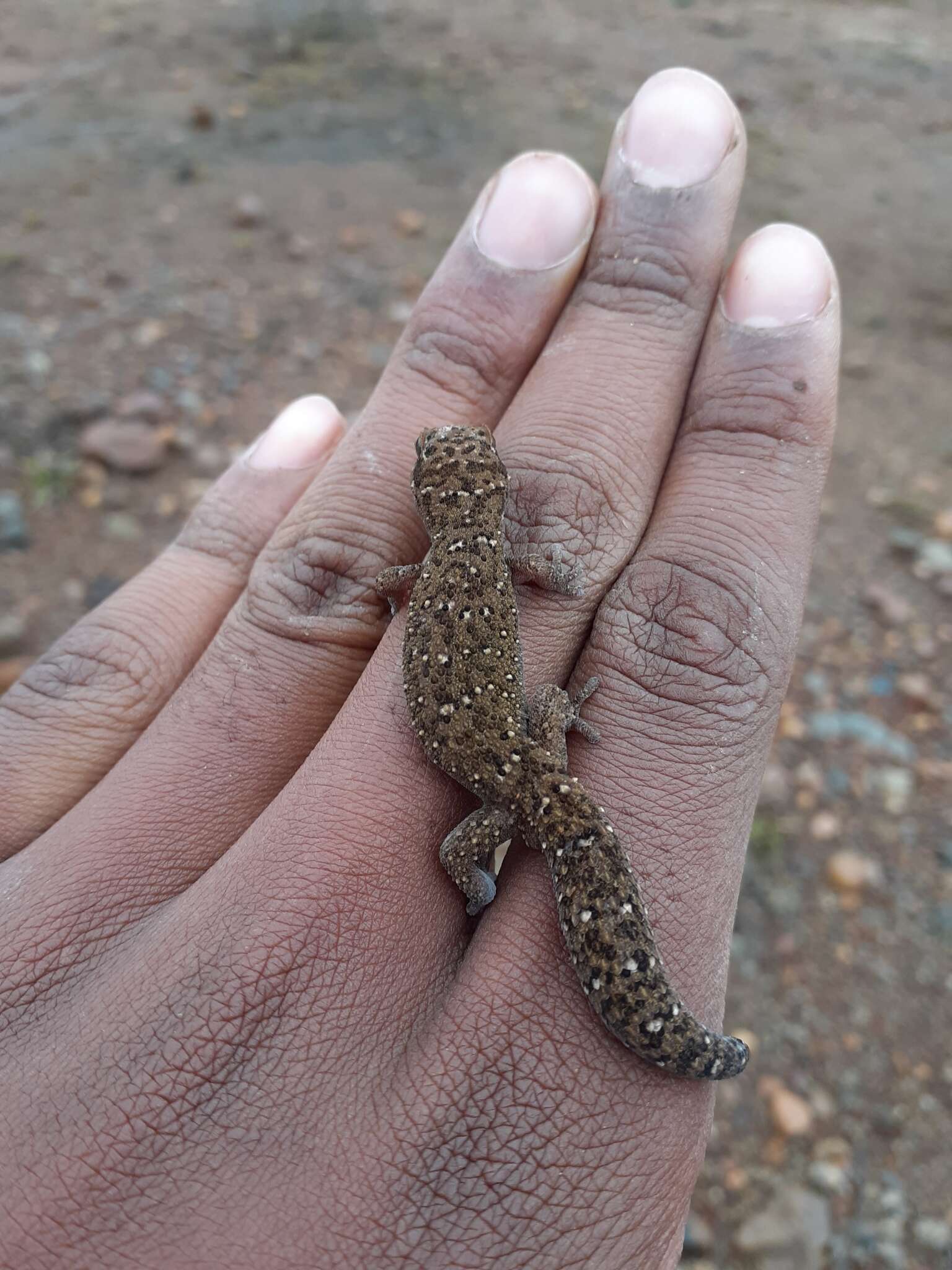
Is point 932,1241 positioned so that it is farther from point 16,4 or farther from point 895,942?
point 16,4

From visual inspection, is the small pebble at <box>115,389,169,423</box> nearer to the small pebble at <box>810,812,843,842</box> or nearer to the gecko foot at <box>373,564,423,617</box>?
the gecko foot at <box>373,564,423,617</box>

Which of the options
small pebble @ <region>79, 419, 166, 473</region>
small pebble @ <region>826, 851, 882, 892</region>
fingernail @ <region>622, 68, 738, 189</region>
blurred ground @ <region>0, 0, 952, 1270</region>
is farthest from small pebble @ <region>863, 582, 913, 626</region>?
small pebble @ <region>79, 419, 166, 473</region>

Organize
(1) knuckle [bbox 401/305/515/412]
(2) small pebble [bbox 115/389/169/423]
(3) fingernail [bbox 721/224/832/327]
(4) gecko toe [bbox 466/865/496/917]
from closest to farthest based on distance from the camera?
(4) gecko toe [bbox 466/865/496/917] < (3) fingernail [bbox 721/224/832/327] < (1) knuckle [bbox 401/305/515/412] < (2) small pebble [bbox 115/389/169/423]

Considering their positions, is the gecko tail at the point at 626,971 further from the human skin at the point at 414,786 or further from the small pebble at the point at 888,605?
the small pebble at the point at 888,605

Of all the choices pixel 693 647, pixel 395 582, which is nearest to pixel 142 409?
pixel 395 582

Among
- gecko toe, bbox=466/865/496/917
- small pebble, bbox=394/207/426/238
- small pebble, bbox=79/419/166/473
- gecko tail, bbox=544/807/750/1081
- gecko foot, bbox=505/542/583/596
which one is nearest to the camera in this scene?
gecko tail, bbox=544/807/750/1081

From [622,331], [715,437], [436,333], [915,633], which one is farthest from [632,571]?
[915,633]

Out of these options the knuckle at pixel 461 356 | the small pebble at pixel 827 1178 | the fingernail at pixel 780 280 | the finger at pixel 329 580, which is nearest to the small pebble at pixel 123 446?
the finger at pixel 329 580
